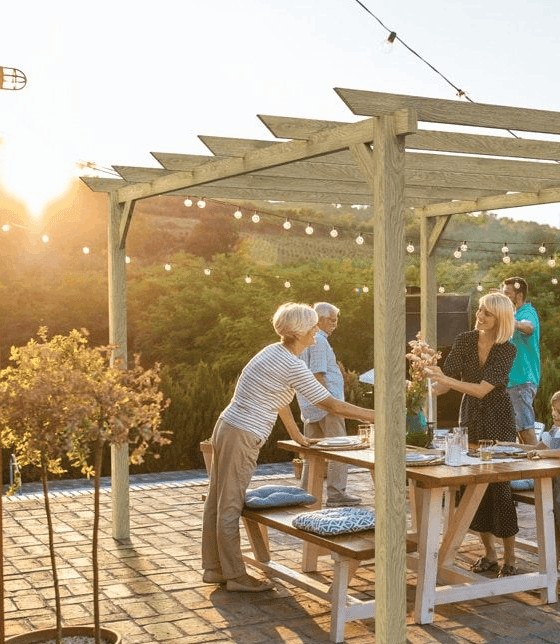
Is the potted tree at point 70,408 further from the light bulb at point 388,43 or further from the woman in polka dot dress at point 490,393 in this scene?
the light bulb at point 388,43

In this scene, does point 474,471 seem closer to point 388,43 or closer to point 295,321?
point 295,321

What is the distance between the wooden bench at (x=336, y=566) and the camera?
15.8ft

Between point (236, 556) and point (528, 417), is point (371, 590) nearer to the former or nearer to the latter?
point (236, 556)

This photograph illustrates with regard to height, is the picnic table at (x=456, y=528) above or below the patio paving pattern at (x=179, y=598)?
above

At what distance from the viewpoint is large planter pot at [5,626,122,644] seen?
14.0ft

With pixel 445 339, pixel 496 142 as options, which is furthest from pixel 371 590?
pixel 445 339

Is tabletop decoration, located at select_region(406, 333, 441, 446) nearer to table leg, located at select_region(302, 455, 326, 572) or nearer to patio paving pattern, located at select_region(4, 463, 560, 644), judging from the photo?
table leg, located at select_region(302, 455, 326, 572)

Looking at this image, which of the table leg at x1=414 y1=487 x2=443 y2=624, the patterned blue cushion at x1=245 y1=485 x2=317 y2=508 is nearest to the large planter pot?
the patterned blue cushion at x1=245 y1=485 x2=317 y2=508

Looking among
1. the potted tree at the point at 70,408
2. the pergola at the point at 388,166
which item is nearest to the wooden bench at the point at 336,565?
the pergola at the point at 388,166

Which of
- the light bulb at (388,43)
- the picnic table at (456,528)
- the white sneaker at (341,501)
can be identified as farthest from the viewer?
the white sneaker at (341,501)

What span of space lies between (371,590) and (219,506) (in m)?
0.98

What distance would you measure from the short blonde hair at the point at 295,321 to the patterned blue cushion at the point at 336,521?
99 cm

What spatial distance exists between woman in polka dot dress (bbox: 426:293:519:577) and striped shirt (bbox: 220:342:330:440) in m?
0.79

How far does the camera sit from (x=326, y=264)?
19.9 m
